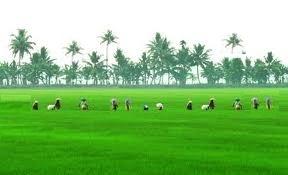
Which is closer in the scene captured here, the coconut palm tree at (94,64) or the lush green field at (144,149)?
the lush green field at (144,149)

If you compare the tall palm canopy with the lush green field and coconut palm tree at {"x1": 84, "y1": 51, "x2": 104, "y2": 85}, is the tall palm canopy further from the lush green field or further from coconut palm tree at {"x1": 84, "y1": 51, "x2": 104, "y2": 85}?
the lush green field

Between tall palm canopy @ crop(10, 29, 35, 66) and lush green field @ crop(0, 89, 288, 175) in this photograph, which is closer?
lush green field @ crop(0, 89, 288, 175)

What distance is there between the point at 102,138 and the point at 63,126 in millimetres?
6700

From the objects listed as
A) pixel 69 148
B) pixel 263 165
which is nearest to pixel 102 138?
pixel 69 148

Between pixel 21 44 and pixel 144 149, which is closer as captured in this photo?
pixel 144 149

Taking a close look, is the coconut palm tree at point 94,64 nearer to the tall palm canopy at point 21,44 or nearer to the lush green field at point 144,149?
the tall palm canopy at point 21,44

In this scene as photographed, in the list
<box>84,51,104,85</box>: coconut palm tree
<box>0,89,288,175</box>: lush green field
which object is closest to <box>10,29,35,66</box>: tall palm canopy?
<box>84,51,104,85</box>: coconut palm tree

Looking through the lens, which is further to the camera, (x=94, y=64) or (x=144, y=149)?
(x=94, y=64)

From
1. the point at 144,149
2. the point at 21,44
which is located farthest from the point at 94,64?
the point at 144,149

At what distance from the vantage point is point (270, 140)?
23.6 meters

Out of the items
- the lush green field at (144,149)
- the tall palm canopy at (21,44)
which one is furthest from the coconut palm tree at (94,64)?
the lush green field at (144,149)

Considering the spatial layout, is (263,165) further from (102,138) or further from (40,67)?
(40,67)

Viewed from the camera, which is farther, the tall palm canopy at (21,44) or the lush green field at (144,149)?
the tall palm canopy at (21,44)

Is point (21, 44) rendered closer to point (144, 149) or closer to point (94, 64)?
point (94, 64)
